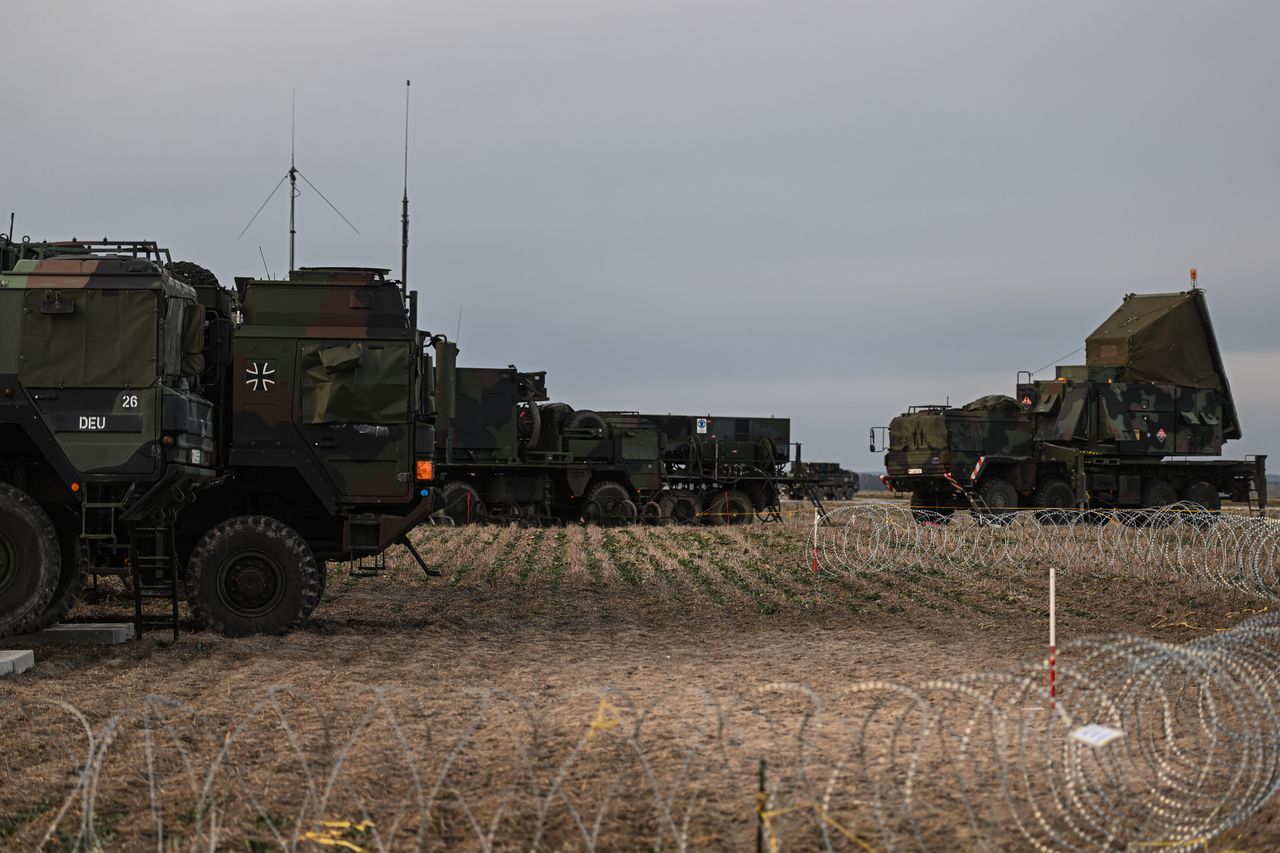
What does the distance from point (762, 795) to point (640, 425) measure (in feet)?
87.2

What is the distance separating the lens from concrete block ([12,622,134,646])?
12.4 metres

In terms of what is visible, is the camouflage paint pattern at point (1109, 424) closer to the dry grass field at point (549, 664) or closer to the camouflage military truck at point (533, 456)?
the camouflage military truck at point (533, 456)

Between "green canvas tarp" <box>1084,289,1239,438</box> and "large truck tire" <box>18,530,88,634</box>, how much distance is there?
27088 millimetres

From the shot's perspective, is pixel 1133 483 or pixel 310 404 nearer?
pixel 310 404

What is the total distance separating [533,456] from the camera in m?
30.3

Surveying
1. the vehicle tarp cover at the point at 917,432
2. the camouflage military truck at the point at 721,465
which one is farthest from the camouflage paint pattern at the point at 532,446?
the vehicle tarp cover at the point at 917,432

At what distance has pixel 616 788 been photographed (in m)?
7.16

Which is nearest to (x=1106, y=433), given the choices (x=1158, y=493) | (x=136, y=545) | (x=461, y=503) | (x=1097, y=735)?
(x=1158, y=493)

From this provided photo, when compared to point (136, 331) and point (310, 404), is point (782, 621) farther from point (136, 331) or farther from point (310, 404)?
point (136, 331)

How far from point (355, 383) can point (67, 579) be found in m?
3.18

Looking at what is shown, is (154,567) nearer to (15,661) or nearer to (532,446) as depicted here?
(15,661)

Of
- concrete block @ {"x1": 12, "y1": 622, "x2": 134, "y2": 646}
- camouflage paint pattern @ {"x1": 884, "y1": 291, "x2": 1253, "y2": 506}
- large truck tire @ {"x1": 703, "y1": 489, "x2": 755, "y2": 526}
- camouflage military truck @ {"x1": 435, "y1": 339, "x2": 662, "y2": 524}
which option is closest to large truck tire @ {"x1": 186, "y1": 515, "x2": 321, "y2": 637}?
→ concrete block @ {"x1": 12, "y1": 622, "x2": 134, "y2": 646}

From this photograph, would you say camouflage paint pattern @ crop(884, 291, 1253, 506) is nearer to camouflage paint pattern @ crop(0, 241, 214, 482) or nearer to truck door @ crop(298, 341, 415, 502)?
truck door @ crop(298, 341, 415, 502)

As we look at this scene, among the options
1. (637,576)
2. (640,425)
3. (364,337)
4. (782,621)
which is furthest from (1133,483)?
(364,337)
